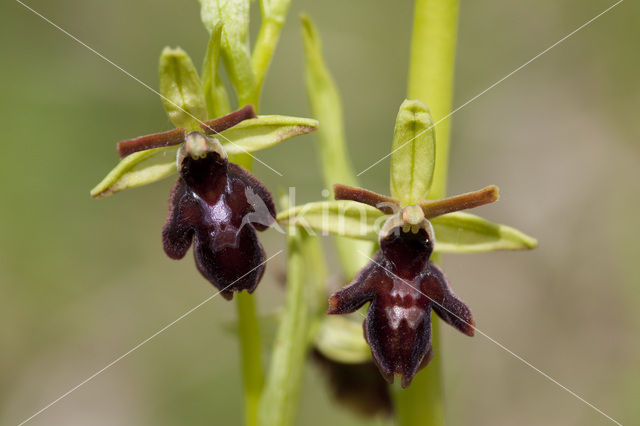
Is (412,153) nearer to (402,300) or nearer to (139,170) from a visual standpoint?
(402,300)

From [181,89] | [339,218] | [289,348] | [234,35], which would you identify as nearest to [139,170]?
[181,89]

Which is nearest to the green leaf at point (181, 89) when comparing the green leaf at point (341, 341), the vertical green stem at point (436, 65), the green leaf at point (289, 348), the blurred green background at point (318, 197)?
the green leaf at point (289, 348)

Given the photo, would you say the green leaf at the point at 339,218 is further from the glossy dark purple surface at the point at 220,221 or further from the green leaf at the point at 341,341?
the green leaf at the point at 341,341

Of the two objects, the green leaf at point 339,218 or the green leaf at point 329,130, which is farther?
the green leaf at point 329,130

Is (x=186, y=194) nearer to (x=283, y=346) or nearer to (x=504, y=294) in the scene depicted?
(x=283, y=346)


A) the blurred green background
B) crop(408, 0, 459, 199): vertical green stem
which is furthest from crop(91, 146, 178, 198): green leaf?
the blurred green background
